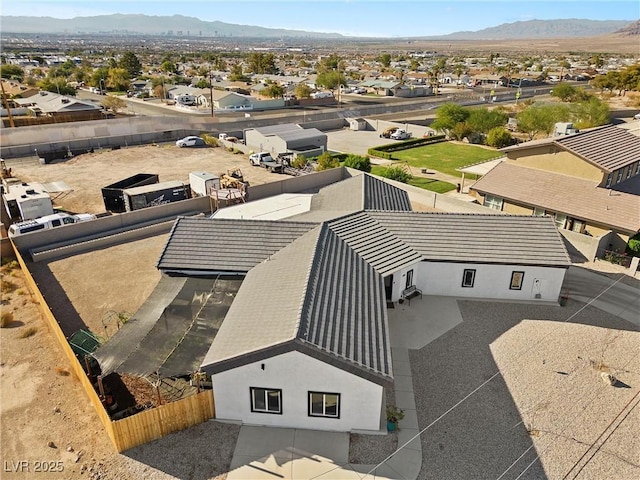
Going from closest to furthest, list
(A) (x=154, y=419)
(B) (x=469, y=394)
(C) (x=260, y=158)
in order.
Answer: (A) (x=154, y=419), (B) (x=469, y=394), (C) (x=260, y=158)

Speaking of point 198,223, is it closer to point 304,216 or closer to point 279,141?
point 304,216

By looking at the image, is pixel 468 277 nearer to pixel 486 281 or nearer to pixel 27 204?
pixel 486 281

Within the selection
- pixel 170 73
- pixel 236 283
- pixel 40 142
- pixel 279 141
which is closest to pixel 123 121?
pixel 40 142

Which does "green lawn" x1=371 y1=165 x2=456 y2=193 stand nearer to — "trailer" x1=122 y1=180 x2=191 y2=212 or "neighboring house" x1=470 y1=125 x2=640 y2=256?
"neighboring house" x1=470 y1=125 x2=640 y2=256

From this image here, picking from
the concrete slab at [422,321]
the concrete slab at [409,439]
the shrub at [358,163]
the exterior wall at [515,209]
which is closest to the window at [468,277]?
the concrete slab at [422,321]

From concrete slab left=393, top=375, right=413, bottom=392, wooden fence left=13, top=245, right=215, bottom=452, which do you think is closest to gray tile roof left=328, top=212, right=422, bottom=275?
concrete slab left=393, top=375, right=413, bottom=392

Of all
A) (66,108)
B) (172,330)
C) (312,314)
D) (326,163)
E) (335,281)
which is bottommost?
(326,163)

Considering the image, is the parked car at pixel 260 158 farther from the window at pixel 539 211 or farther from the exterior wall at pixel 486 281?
the exterior wall at pixel 486 281

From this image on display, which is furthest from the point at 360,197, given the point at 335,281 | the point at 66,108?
the point at 66,108
